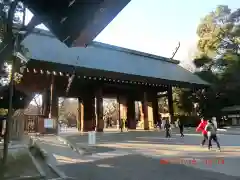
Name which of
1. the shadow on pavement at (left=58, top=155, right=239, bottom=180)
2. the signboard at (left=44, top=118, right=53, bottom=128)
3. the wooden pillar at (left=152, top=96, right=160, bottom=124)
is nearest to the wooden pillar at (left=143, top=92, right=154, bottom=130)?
the wooden pillar at (left=152, top=96, right=160, bottom=124)

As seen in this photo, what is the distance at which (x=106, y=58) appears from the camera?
22547 mm

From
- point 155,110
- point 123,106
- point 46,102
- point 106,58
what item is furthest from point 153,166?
point 123,106

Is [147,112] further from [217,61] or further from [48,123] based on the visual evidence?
[217,61]

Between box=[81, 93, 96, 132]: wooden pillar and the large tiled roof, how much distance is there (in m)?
3.20

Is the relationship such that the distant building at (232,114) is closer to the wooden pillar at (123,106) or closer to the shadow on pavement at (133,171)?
the wooden pillar at (123,106)

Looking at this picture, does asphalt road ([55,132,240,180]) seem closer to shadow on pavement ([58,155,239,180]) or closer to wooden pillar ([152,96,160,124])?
shadow on pavement ([58,155,239,180])

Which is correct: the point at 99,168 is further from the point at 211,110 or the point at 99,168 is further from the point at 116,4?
the point at 211,110

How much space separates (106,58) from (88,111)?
4914 mm

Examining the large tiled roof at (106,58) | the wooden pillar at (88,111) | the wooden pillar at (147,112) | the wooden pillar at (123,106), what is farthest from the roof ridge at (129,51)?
the wooden pillar at (147,112)

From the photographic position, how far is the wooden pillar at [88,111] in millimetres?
21359

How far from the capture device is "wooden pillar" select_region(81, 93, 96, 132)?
70.1ft

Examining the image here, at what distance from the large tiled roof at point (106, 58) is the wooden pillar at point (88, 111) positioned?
3201 mm

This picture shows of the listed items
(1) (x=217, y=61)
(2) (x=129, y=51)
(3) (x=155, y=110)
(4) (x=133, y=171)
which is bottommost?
(4) (x=133, y=171)

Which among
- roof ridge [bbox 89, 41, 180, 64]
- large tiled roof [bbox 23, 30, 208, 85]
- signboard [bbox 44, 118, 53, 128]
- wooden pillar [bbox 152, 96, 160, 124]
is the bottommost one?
signboard [bbox 44, 118, 53, 128]
